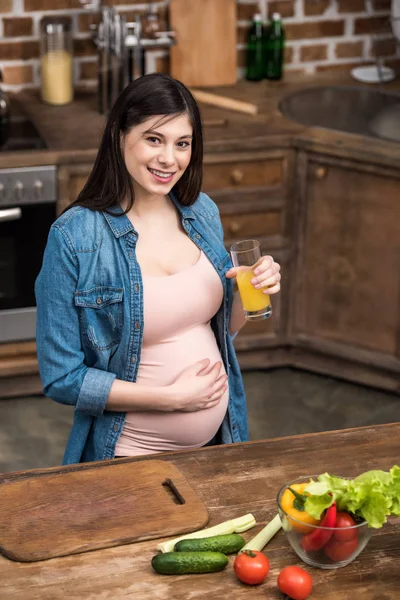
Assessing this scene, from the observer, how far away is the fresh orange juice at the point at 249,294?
7.38 feet

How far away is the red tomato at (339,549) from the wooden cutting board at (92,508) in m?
0.26

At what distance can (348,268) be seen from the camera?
13.5 ft

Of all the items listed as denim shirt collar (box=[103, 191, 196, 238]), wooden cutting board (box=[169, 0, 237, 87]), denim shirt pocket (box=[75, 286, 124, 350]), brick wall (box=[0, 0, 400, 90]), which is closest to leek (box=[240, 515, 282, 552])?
denim shirt pocket (box=[75, 286, 124, 350])

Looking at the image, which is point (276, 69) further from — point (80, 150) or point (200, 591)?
point (200, 591)

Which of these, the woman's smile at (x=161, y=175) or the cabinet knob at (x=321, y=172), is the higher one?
the woman's smile at (x=161, y=175)

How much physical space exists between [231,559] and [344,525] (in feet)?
0.78

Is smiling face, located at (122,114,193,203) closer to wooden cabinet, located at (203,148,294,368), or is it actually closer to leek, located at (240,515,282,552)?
leek, located at (240,515,282,552)

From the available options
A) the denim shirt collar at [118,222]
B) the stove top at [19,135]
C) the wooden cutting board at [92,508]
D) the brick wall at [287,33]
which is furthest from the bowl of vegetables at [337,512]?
the brick wall at [287,33]

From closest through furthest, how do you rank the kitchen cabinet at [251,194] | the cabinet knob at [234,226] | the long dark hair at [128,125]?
the long dark hair at [128,125], the kitchen cabinet at [251,194], the cabinet knob at [234,226]

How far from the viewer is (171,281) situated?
234 cm

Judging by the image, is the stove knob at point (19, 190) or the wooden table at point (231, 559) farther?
the stove knob at point (19, 190)

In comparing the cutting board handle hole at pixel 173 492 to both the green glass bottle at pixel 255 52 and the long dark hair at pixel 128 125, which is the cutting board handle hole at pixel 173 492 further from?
the green glass bottle at pixel 255 52

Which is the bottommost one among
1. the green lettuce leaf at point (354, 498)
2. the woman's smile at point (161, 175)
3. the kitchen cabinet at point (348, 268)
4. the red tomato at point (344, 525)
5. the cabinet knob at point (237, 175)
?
the kitchen cabinet at point (348, 268)

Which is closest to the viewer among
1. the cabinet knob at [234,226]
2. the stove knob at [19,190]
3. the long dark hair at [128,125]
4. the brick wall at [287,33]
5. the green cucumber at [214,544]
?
the green cucumber at [214,544]
